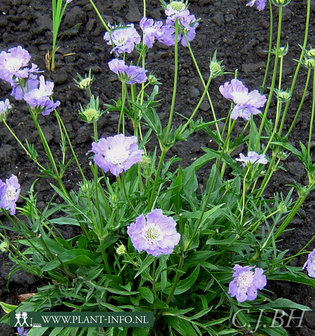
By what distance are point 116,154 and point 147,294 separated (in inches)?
20.5

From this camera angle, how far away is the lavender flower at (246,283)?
1648 mm

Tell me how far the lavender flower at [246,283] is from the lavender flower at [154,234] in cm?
30

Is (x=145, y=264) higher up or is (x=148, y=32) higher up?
(x=148, y=32)

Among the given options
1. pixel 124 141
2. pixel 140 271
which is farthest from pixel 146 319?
pixel 124 141

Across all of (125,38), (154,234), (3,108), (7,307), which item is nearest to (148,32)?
(125,38)

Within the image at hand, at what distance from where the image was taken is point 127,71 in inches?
63.5

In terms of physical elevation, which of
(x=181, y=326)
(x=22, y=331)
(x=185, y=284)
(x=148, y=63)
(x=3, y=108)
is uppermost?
(x=148, y=63)

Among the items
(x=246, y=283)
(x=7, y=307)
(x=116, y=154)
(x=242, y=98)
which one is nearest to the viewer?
(x=116, y=154)

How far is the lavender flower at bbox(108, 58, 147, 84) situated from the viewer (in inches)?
62.1

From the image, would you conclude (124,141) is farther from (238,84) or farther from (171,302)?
(171,302)

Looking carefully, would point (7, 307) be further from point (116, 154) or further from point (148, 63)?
point (148, 63)

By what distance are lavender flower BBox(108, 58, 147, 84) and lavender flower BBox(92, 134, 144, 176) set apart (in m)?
0.23

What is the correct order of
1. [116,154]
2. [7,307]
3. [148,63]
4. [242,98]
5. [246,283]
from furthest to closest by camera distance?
[148,63] < [7,307] < [246,283] < [242,98] < [116,154]

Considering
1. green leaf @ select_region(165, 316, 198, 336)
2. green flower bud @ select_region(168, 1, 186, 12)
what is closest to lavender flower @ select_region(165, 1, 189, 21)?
green flower bud @ select_region(168, 1, 186, 12)
